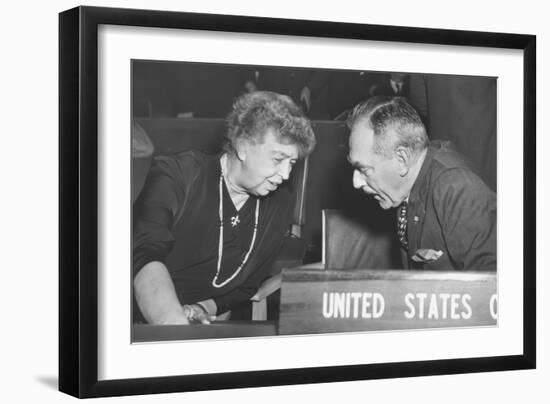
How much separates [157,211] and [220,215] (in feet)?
0.57

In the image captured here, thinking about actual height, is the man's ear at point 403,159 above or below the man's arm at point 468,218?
above

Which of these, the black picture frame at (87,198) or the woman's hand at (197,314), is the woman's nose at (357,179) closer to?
the black picture frame at (87,198)

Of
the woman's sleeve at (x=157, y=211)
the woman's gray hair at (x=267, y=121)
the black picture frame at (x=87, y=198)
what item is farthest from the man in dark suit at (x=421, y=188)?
the woman's sleeve at (x=157, y=211)

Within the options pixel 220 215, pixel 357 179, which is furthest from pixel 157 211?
pixel 357 179

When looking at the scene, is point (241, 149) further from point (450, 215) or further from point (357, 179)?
point (450, 215)

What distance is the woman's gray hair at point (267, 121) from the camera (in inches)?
143

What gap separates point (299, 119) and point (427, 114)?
40 centimetres

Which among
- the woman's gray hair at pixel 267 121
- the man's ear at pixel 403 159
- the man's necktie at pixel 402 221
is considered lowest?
the man's necktie at pixel 402 221

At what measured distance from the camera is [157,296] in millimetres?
3564

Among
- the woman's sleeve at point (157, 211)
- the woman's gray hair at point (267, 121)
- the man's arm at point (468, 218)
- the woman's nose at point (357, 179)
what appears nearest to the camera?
the woman's sleeve at point (157, 211)

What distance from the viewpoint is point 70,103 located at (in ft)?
11.3

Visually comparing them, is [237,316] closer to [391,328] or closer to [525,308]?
[391,328]

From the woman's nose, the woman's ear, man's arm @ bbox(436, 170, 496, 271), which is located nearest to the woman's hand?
the woman's ear

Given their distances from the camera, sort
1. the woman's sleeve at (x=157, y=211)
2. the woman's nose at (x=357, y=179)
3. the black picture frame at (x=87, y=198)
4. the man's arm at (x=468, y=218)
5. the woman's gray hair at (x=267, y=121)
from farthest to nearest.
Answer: the man's arm at (x=468, y=218)
the woman's nose at (x=357, y=179)
the woman's gray hair at (x=267, y=121)
the woman's sleeve at (x=157, y=211)
the black picture frame at (x=87, y=198)
